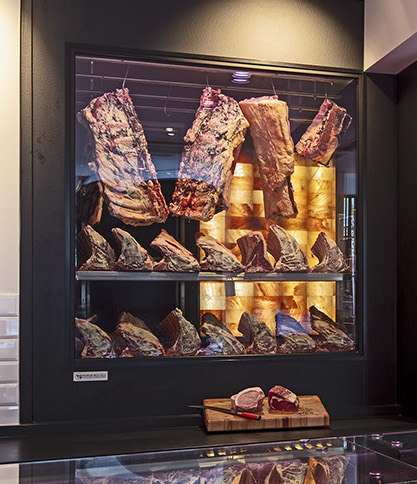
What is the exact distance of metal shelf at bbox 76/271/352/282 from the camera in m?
2.21

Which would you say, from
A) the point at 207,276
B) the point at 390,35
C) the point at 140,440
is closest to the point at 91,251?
the point at 207,276

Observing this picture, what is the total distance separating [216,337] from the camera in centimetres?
231

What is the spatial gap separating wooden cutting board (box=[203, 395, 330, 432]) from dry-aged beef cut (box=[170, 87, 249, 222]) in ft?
2.50

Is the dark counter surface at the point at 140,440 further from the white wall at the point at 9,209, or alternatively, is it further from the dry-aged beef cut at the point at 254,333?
the dry-aged beef cut at the point at 254,333

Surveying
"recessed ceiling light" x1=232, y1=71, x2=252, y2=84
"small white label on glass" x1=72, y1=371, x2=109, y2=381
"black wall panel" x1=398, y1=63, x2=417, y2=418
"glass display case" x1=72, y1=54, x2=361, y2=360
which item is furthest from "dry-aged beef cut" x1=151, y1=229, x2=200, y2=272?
"black wall panel" x1=398, y1=63, x2=417, y2=418

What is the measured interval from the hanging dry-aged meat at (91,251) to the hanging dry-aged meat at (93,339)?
0.19 m

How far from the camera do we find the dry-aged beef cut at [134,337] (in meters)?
2.22

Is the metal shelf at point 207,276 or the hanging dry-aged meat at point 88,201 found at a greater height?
the hanging dry-aged meat at point 88,201

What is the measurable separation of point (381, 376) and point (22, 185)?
1656mm

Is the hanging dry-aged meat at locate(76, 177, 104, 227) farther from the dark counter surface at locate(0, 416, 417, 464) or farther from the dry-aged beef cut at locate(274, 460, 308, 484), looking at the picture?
the dry-aged beef cut at locate(274, 460, 308, 484)

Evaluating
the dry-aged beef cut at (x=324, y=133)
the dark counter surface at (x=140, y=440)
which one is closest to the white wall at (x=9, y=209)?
the dark counter surface at (x=140, y=440)

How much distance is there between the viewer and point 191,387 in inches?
89.8

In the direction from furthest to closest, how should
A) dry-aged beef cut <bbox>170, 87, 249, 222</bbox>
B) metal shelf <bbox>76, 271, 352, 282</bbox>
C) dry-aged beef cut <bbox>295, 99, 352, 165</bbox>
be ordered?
dry-aged beef cut <bbox>295, 99, 352, 165</bbox> → dry-aged beef cut <bbox>170, 87, 249, 222</bbox> → metal shelf <bbox>76, 271, 352, 282</bbox>

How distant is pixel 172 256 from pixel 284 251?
0.46m
